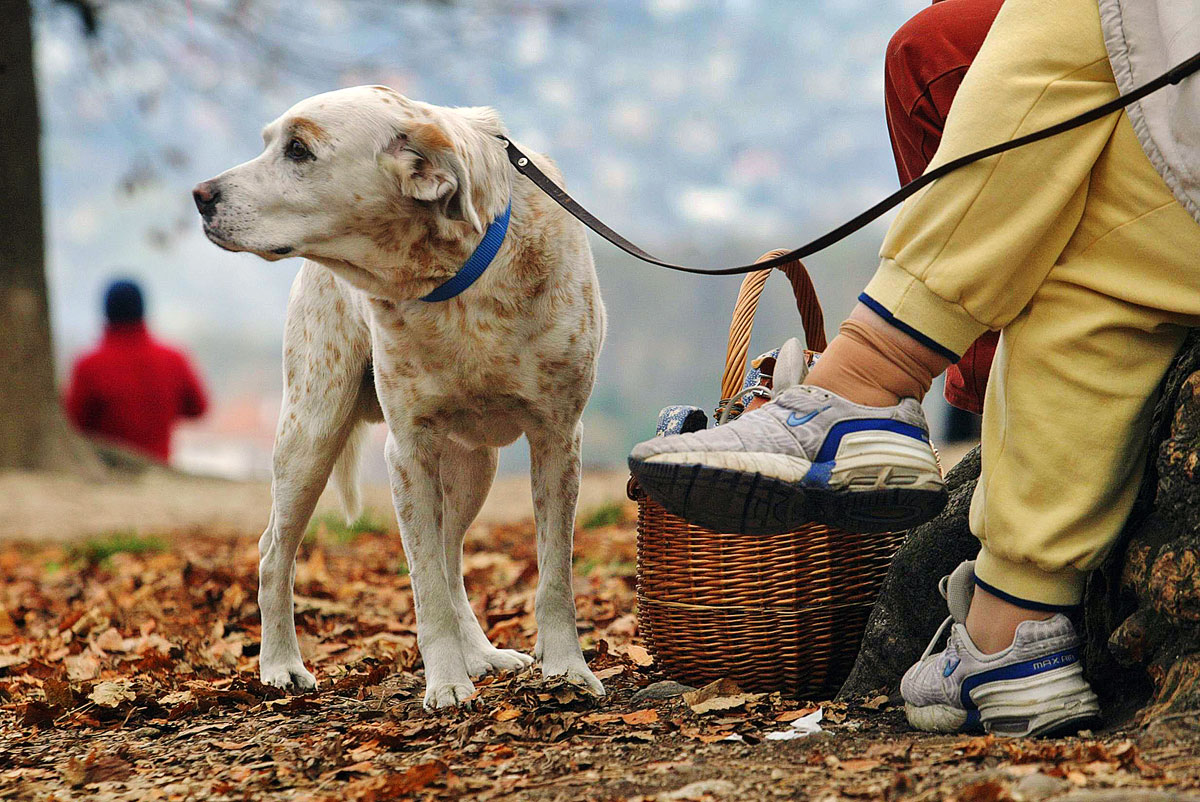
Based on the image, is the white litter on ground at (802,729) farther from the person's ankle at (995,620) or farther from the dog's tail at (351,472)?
the dog's tail at (351,472)

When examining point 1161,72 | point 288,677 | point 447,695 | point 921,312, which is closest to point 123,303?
point 288,677

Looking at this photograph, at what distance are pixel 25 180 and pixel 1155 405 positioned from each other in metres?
8.37

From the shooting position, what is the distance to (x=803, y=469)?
197 cm

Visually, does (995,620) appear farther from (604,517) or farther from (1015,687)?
(604,517)

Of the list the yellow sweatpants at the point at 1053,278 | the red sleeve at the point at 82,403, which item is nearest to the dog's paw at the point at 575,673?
the yellow sweatpants at the point at 1053,278

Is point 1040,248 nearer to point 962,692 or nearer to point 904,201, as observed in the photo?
point 904,201

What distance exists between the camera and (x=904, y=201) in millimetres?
2018

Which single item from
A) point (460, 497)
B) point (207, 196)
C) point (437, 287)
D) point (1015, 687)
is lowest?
point (1015, 687)

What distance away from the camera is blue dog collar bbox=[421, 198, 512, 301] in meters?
2.59

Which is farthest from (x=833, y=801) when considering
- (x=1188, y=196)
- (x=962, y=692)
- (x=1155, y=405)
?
(x=1188, y=196)

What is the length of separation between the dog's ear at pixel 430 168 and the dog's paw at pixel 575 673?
1048 mm

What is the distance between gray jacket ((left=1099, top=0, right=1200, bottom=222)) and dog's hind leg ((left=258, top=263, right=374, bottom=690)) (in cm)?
194

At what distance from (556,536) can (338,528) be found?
12.7ft

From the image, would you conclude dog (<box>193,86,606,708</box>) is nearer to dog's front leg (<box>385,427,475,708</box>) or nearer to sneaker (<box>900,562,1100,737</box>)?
dog's front leg (<box>385,427,475,708</box>)
